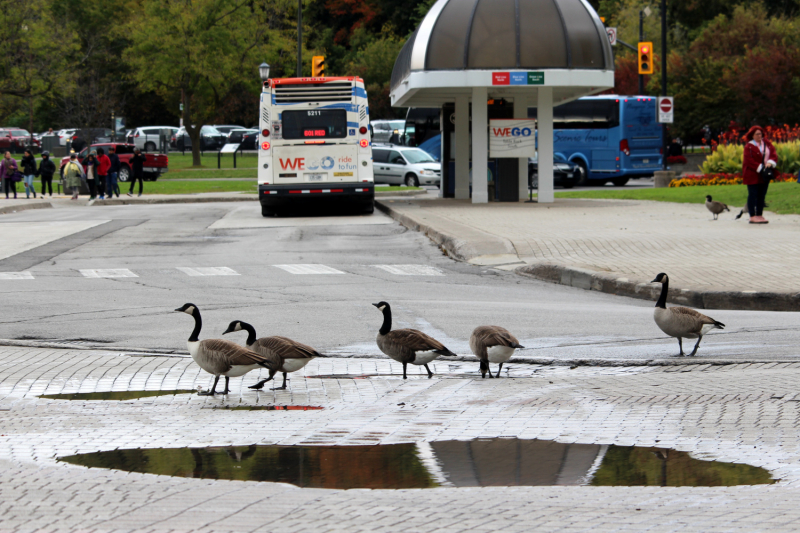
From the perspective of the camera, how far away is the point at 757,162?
1891 cm

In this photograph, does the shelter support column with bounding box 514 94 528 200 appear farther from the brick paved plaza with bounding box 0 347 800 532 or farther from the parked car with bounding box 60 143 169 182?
the parked car with bounding box 60 143 169 182

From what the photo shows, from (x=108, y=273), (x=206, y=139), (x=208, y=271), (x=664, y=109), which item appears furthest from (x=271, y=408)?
(x=206, y=139)

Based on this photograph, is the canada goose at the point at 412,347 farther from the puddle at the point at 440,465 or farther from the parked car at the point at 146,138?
the parked car at the point at 146,138

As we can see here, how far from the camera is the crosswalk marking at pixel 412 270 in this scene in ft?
49.6

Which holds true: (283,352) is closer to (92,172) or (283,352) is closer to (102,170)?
(92,172)

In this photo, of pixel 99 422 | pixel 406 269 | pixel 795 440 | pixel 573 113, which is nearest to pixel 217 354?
pixel 99 422

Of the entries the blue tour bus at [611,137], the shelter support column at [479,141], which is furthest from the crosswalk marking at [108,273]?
the blue tour bus at [611,137]

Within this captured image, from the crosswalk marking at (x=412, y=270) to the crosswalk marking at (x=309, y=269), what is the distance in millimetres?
847

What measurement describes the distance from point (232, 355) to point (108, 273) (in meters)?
9.24

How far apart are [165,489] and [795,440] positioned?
11.3 ft

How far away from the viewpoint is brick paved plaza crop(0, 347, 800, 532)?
4.30m

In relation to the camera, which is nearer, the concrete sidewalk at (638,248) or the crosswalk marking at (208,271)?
the concrete sidewalk at (638,248)

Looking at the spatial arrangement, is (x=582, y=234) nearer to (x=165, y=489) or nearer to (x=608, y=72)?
(x=608, y=72)

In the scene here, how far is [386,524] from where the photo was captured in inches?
165
